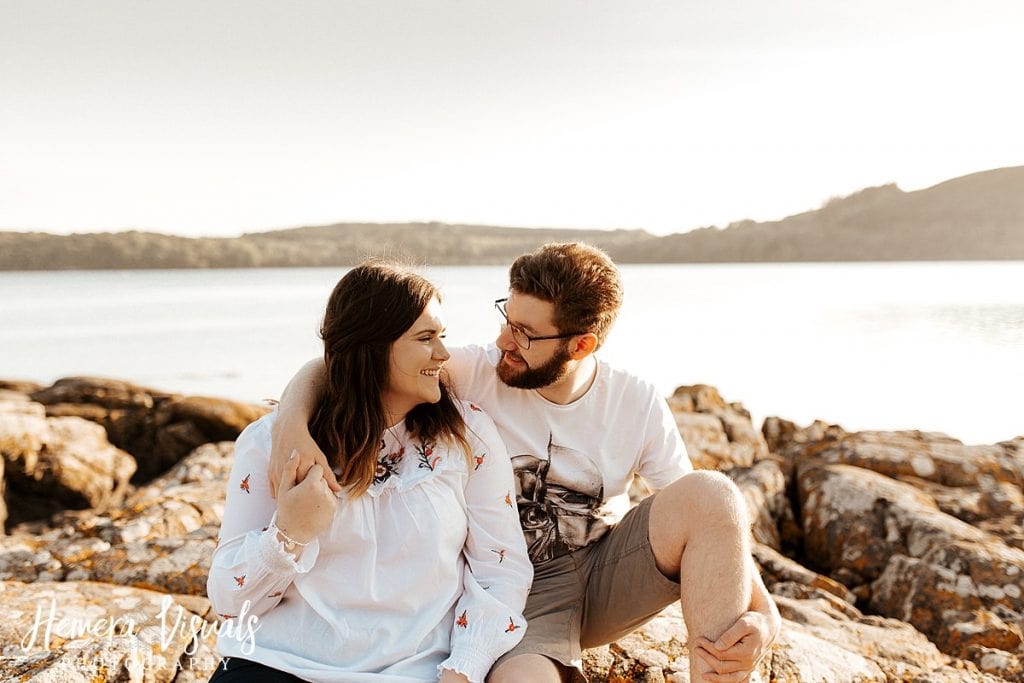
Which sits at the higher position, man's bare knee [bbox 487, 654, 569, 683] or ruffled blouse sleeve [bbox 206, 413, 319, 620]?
ruffled blouse sleeve [bbox 206, 413, 319, 620]

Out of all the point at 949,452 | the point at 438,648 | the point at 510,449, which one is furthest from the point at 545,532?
the point at 949,452

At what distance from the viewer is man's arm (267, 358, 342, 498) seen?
2391 mm

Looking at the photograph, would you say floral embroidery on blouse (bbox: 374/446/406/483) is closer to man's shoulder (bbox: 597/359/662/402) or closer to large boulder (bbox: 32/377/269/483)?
man's shoulder (bbox: 597/359/662/402)

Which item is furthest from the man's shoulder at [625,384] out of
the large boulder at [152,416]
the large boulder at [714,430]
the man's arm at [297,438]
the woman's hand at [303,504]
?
the large boulder at [152,416]

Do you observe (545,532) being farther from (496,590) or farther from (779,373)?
(779,373)

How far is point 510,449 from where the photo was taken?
9.93ft

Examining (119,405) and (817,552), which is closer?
(817,552)

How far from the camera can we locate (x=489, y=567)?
2.57m

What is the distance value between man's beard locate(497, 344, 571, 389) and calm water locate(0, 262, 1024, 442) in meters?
0.44

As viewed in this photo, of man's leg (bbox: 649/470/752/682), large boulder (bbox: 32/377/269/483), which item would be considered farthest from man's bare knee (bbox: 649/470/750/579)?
large boulder (bbox: 32/377/269/483)

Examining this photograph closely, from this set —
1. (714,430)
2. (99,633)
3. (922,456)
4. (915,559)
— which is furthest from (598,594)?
(714,430)

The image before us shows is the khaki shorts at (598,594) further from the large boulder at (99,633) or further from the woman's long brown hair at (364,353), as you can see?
the large boulder at (99,633)

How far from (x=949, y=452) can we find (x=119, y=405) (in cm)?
831

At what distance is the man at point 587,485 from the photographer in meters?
2.42
